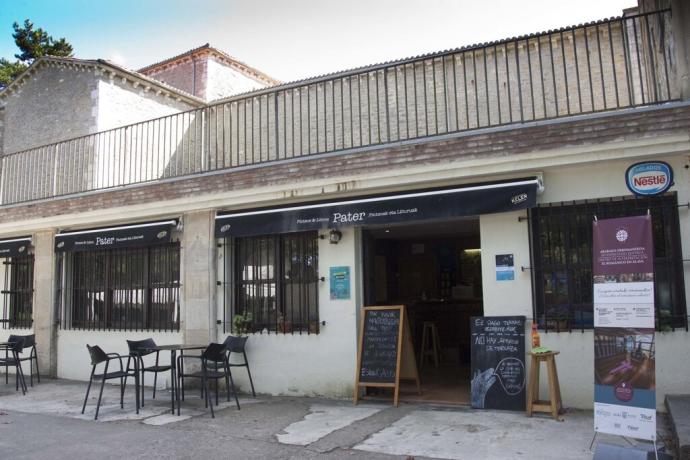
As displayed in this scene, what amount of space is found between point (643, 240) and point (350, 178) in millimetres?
4338

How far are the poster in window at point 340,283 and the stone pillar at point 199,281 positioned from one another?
7.39ft

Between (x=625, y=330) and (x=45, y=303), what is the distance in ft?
35.5

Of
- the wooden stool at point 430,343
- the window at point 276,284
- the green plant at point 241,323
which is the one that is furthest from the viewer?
the wooden stool at point 430,343

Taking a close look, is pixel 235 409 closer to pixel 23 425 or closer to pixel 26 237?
pixel 23 425

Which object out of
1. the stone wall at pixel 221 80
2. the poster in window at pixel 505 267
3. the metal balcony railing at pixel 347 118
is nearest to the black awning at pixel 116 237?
the metal balcony railing at pixel 347 118

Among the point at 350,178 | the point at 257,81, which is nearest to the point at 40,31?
the point at 257,81

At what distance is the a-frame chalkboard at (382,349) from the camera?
7.91 meters

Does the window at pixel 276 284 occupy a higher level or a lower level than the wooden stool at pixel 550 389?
higher

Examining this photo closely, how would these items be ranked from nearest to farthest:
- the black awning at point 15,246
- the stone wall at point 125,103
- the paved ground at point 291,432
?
the paved ground at point 291,432 → the black awning at point 15,246 → the stone wall at point 125,103

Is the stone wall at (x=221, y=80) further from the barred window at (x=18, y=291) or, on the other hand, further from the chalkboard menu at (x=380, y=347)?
the chalkboard menu at (x=380, y=347)

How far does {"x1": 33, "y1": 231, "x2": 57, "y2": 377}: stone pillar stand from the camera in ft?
37.3

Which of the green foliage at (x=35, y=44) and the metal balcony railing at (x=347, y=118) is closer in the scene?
the metal balcony railing at (x=347, y=118)

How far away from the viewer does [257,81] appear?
21.7 meters

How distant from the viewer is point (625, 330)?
504 cm
